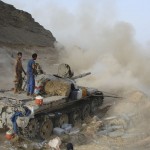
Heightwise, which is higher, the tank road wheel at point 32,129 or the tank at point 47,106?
the tank at point 47,106

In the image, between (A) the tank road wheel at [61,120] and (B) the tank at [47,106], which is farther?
(A) the tank road wheel at [61,120]

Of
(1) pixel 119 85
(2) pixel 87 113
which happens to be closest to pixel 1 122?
(2) pixel 87 113

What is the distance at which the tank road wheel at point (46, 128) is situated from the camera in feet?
50.0

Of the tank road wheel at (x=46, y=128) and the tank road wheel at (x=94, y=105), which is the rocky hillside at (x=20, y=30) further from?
the tank road wheel at (x=46, y=128)

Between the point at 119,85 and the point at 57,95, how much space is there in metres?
7.25

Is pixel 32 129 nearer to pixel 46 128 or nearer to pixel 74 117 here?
pixel 46 128

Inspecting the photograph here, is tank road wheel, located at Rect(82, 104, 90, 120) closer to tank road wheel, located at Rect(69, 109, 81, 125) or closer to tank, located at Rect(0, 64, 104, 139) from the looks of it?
tank, located at Rect(0, 64, 104, 139)

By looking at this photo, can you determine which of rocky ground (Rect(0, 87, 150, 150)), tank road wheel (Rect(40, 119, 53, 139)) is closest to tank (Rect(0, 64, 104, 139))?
tank road wheel (Rect(40, 119, 53, 139))

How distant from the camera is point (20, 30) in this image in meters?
51.8

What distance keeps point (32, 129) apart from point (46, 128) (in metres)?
0.72

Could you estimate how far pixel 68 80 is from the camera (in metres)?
17.6

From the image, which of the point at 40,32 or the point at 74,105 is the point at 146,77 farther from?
the point at 40,32

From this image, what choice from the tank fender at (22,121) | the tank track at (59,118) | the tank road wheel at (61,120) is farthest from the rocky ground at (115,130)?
the tank fender at (22,121)

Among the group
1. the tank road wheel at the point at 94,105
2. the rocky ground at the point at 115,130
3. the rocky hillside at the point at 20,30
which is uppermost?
the rocky hillside at the point at 20,30
